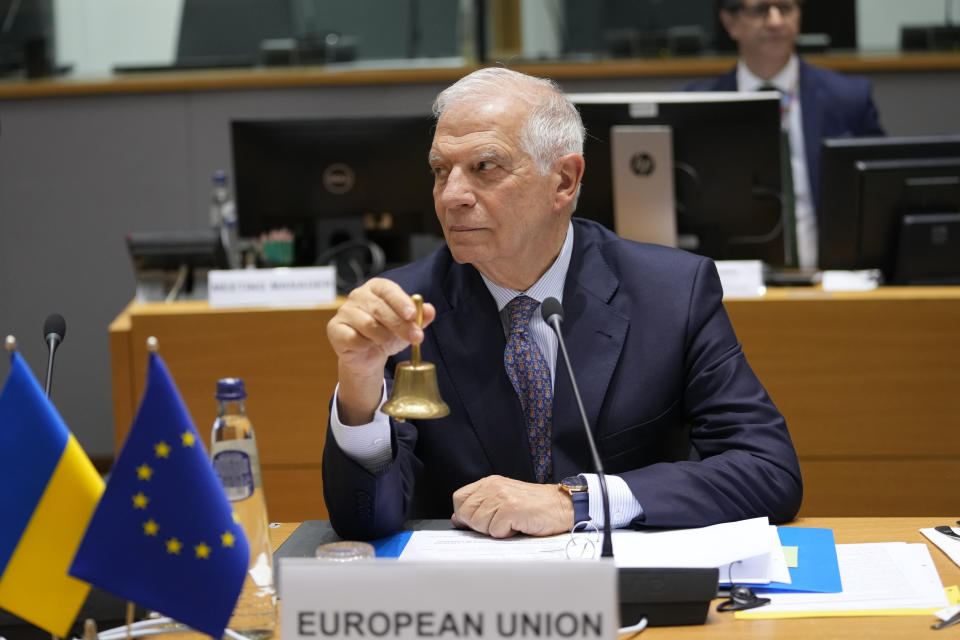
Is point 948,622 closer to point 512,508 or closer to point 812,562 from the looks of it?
point 812,562

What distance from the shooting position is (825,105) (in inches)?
172

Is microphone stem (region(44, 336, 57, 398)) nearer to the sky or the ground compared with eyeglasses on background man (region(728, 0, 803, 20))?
nearer to the ground

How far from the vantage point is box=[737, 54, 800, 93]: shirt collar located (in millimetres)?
4414

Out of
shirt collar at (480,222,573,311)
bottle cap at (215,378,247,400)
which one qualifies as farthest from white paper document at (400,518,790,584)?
shirt collar at (480,222,573,311)

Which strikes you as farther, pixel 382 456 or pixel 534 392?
pixel 534 392

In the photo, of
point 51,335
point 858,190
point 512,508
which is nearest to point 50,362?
point 51,335

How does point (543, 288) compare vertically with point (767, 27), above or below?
below

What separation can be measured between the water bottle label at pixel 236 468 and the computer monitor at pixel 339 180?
1.88 metres

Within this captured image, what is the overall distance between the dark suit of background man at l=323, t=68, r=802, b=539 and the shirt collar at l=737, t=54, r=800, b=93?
260 centimetres

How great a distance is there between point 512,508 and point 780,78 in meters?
3.30

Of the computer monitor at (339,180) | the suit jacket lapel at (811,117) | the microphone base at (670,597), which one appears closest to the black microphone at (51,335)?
the microphone base at (670,597)

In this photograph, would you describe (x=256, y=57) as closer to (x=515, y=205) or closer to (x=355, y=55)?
(x=355, y=55)

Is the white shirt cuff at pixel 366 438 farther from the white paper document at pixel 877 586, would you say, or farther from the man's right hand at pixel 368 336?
the white paper document at pixel 877 586

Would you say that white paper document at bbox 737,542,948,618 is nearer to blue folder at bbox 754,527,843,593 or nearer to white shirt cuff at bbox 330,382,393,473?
blue folder at bbox 754,527,843,593
